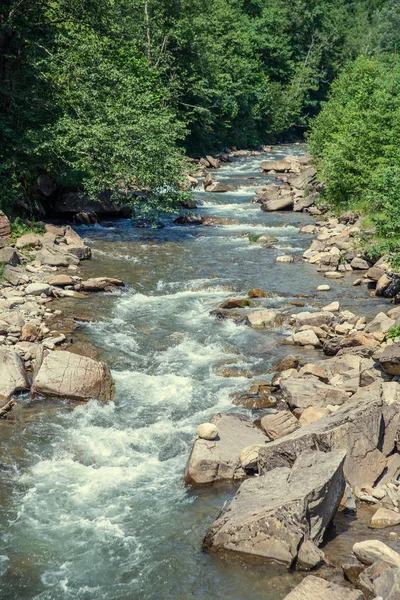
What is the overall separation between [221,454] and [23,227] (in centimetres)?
1537

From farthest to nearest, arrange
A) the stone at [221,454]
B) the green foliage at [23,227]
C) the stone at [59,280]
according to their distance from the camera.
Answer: the green foliage at [23,227] < the stone at [59,280] < the stone at [221,454]

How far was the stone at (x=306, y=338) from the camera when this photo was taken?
53.4 feet

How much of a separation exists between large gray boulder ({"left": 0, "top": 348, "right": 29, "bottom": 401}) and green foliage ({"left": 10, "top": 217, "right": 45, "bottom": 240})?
32.4 ft

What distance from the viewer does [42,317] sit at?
17.0m

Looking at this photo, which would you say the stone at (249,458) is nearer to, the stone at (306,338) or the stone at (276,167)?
the stone at (306,338)

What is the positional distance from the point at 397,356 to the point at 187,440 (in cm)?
439

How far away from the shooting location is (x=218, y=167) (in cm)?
4794

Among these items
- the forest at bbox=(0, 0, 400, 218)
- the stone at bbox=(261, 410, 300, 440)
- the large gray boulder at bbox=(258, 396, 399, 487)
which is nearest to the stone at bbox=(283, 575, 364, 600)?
the large gray boulder at bbox=(258, 396, 399, 487)

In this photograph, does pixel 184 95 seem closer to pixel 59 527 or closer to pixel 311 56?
pixel 311 56

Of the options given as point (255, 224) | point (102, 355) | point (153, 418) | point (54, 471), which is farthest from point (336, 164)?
point (54, 471)

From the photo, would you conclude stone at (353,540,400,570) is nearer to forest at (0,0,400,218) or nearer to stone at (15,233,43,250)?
forest at (0,0,400,218)

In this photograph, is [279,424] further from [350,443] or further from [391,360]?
[391,360]

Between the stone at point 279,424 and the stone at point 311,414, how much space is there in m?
0.13

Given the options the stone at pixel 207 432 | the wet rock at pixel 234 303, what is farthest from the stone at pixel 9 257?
the stone at pixel 207 432
